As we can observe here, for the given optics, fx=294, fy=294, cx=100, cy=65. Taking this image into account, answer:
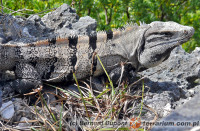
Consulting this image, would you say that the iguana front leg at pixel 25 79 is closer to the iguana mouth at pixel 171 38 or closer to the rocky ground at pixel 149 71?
the rocky ground at pixel 149 71

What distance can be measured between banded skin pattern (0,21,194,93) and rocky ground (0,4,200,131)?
20cm

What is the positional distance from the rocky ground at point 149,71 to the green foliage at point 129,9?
2.06 metres

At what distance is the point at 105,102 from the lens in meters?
3.29

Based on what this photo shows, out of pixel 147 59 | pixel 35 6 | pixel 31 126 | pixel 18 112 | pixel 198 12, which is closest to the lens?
pixel 31 126

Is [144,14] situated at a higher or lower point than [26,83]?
higher

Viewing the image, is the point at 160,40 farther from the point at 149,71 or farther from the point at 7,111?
the point at 7,111

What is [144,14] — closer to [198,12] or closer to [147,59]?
[198,12]

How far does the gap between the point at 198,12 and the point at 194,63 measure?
11.6 ft

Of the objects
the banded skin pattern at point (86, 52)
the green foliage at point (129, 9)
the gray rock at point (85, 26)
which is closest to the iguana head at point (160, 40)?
the banded skin pattern at point (86, 52)

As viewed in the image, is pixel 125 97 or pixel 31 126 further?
pixel 125 97

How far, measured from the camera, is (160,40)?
12.9 ft

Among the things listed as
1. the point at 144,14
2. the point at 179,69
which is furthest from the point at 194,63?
the point at 144,14

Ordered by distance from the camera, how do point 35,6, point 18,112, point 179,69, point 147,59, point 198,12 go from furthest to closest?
1. point 198,12
2. point 35,6
3. point 179,69
4. point 147,59
5. point 18,112

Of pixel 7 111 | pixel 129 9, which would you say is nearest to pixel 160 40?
pixel 7 111
